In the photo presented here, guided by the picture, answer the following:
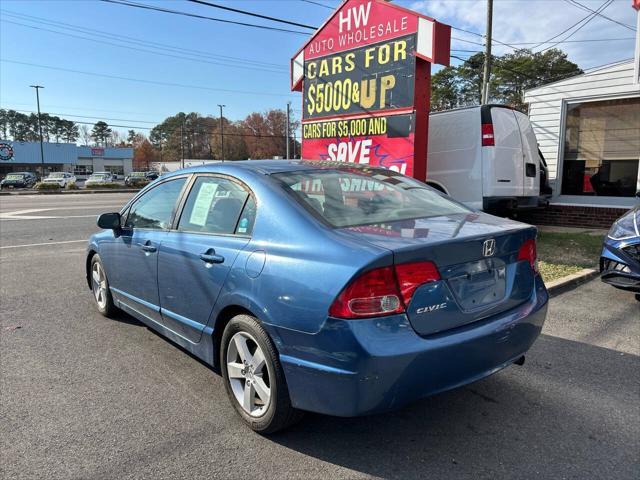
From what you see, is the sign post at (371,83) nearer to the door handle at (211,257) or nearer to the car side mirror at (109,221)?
the car side mirror at (109,221)

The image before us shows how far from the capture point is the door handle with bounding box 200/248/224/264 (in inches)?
115

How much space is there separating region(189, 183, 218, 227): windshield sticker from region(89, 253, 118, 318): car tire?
5.79ft

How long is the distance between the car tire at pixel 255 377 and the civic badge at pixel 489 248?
1234mm

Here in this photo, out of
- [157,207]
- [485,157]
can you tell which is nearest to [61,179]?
[485,157]

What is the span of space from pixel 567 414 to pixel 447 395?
2.37ft

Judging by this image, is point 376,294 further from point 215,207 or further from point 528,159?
point 528,159

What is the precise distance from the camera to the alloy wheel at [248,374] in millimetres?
2713

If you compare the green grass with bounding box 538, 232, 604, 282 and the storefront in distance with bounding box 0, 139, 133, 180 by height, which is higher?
the storefront in distance with bounding box 0, 139, 133, 180

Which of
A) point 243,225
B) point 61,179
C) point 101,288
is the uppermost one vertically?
point 243,225

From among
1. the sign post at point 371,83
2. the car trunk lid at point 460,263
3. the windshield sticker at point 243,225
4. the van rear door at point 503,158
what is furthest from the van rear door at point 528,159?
the windshield sticker at point 243,225

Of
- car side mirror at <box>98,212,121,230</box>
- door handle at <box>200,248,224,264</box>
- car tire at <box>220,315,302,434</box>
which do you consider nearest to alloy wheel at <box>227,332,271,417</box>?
car tire at <box>220,315,302,434</box>

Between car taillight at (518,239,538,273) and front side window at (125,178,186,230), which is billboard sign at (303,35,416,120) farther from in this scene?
car taillight at (518,239,538,273)

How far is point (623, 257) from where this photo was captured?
492 cm

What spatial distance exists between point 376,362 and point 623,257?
13.0ft
